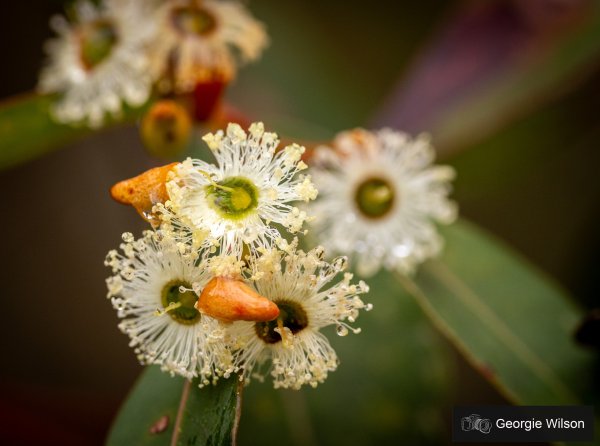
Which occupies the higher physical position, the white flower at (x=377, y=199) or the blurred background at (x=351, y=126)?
the blurred background at (x=351, y=126)

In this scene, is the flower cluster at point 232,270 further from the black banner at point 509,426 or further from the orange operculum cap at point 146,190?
the black banner at point 509,426

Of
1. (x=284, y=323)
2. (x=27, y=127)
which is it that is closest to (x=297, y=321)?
(x=284, y=323)

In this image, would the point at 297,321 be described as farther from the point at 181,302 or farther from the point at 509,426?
the point at 509,426

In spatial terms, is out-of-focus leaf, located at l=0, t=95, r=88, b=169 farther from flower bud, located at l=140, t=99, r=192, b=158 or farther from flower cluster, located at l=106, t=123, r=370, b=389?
flower cluster, located at l=106, t=123, r=370, b=389

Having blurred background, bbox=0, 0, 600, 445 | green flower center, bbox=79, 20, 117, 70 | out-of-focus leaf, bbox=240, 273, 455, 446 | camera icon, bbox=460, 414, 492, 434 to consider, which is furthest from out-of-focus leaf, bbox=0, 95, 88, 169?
camera icon, bbox=460, 414, 492, 434

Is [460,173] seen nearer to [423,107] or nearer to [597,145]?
[423,107]

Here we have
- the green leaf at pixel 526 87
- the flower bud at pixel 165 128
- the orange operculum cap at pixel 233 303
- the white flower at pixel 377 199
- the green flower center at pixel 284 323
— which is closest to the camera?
the orange operculum cap at pixel 233 303

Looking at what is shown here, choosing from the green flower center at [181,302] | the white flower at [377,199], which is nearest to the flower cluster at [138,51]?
the white flower at [377,199]

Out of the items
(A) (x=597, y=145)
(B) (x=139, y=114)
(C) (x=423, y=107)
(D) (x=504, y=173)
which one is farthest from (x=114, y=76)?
(A) (x=597, y=145)
